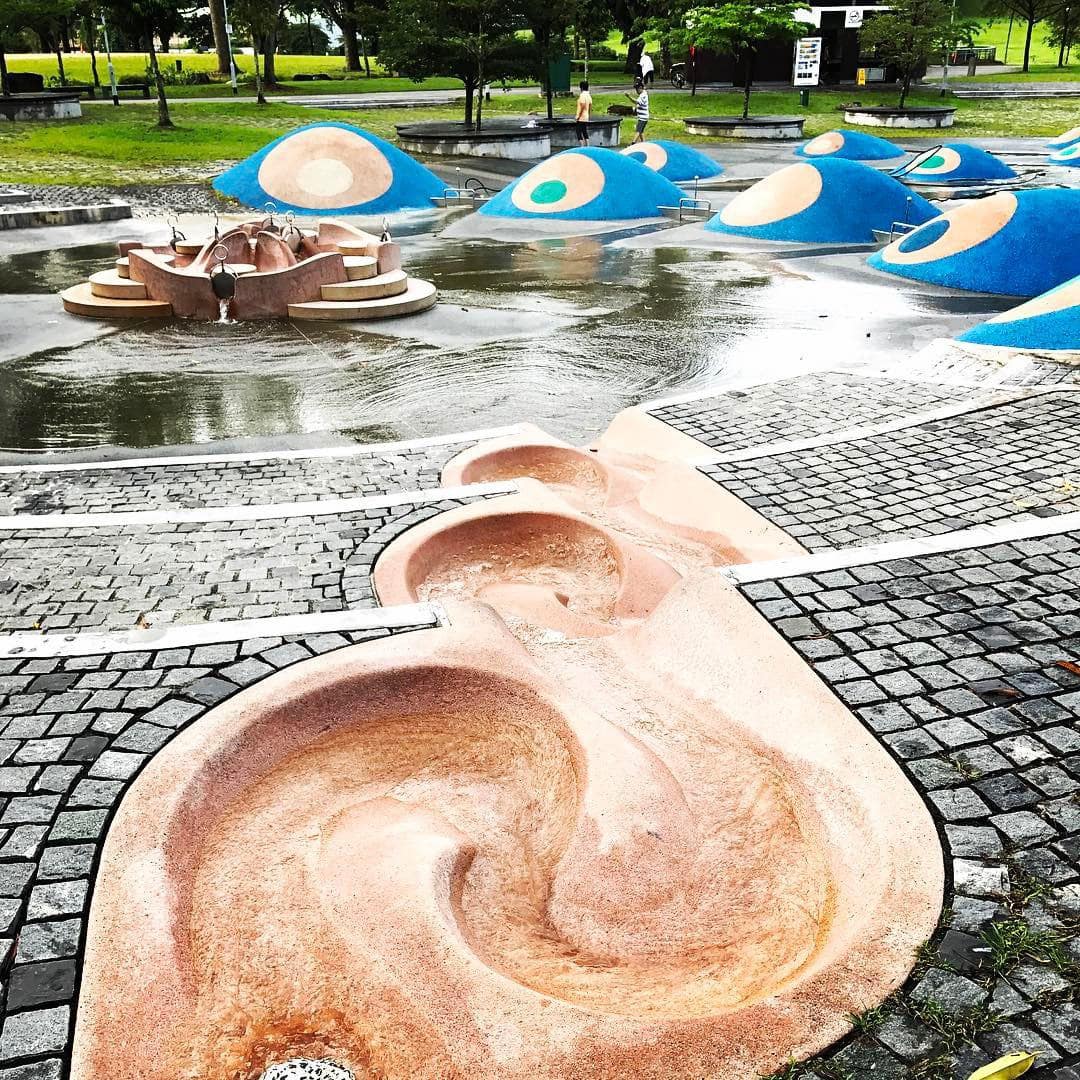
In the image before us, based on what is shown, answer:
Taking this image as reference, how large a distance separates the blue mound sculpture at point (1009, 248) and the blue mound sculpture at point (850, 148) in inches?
584

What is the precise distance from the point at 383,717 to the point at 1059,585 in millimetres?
3831

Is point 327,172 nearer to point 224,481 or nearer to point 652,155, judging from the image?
point 652,155

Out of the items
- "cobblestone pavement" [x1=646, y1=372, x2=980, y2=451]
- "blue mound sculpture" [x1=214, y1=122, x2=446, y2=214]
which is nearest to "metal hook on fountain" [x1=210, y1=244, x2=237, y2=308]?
"cobblestone pavement" [x1=646, y1=372, x2=980, y2=451]

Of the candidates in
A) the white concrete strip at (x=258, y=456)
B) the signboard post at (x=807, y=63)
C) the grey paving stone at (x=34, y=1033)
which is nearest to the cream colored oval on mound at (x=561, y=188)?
the white concrete strip at (x=258, y=456)

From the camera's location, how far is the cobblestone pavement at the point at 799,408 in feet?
29.8

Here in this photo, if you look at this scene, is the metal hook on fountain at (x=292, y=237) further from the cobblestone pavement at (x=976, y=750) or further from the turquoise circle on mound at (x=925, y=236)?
the cobblestone pavement at (x=976, y=750)

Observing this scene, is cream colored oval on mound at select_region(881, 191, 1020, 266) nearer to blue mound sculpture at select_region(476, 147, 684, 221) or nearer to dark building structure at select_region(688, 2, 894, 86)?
blue mound sculpture at select_region(476, 147, 684, 221)

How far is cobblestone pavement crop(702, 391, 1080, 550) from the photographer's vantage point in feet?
22.7

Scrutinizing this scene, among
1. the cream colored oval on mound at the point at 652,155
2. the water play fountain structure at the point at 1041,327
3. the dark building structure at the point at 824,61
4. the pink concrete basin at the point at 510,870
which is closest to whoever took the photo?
the pink concrete basin at the point at 510,870

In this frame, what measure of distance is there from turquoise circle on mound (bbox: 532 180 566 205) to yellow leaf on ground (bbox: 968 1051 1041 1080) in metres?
20.9

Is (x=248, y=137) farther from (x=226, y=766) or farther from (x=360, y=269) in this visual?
(x=226, y=766)

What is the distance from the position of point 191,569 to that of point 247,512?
1005mm

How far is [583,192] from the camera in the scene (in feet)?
72.1

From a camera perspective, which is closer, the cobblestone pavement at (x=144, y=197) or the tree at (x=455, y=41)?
the cobblestone pavement at (x=144, y=197)
